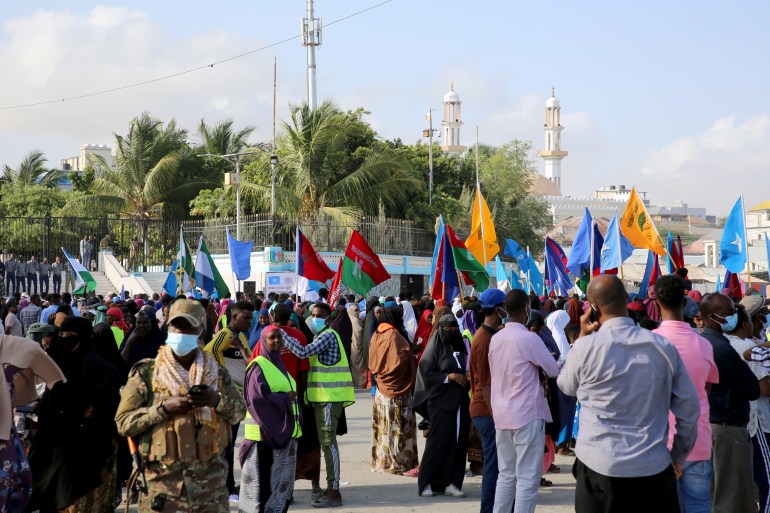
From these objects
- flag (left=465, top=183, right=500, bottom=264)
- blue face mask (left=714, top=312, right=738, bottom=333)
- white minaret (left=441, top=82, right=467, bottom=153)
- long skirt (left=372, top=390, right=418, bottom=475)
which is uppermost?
white minaret (left=441, top=82, right=467, bottom=153)

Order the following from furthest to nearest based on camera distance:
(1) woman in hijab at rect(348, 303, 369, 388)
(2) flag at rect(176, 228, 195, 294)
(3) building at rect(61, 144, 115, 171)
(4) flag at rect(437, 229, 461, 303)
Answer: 1. (3) building at rect(61, 144, 115, 171)
2. (2) flag at rect(176, 228, 195, 294)
3. (4) flag at rect(437, 229, 461, 303)
4. (1) woman in hijab at rect(348, 303, 369, 388)

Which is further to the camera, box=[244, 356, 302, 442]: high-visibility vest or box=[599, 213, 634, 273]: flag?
box=[599, 213, 634, 273]: flag

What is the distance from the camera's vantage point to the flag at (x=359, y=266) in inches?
645

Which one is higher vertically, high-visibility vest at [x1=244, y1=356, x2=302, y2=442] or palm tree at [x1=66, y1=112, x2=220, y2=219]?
palm tree at [x1=66, y1=112, x2=220, y2=219]

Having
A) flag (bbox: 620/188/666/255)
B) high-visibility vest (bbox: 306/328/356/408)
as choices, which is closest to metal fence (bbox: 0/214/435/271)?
flag (bbox: 620/188/666/255)

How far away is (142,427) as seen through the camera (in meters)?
5.14

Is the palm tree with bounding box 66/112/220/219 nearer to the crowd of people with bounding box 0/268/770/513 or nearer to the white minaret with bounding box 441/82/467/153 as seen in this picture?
the crowd of people with bounding box 0/268/770/513

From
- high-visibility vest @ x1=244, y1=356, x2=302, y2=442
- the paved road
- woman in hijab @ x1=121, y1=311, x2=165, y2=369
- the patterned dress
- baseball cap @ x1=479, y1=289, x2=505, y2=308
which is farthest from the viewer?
woman in hijab @ x1=121, y1=311, x2=165, y2=369

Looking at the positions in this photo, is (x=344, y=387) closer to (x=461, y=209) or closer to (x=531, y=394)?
(x=531, y=394)

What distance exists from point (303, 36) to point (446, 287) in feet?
105

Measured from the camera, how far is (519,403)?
22.2 ft

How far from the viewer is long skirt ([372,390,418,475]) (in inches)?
385

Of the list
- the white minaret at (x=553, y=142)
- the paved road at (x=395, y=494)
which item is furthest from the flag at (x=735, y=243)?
the white minaret at (x=553, y=142)

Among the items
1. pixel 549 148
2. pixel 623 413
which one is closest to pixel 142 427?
pixel 623 413
